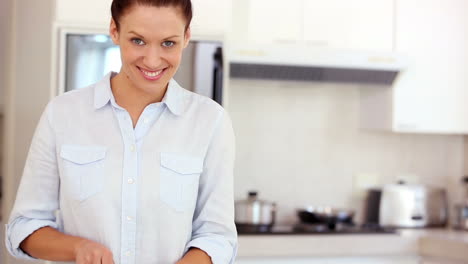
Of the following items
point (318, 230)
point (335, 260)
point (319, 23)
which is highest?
point (319, 23)

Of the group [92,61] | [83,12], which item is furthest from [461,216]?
[83,12]

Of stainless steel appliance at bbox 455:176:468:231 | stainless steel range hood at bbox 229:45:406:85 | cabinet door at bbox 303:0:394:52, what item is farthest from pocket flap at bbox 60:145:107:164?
stainless steel appliance at bbox 455:176:468:231

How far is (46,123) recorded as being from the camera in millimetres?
1365

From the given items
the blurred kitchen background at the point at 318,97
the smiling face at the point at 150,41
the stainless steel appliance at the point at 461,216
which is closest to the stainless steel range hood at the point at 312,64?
→ the blurred kitchen background at the point at 318,97

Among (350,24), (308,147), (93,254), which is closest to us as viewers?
(93,254)

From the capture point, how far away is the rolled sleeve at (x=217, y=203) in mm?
1363

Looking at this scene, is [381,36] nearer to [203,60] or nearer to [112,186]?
[203,60]

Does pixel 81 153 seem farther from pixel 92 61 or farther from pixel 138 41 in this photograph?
pixel 92 61

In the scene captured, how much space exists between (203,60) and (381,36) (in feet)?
3.86

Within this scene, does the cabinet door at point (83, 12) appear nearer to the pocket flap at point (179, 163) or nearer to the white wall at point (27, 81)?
the white wall at point (27, 81)

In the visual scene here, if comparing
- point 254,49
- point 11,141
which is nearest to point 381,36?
point 254,49

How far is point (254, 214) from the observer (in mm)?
3555

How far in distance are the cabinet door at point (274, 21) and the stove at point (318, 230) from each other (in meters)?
0.94

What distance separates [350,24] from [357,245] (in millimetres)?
1134
